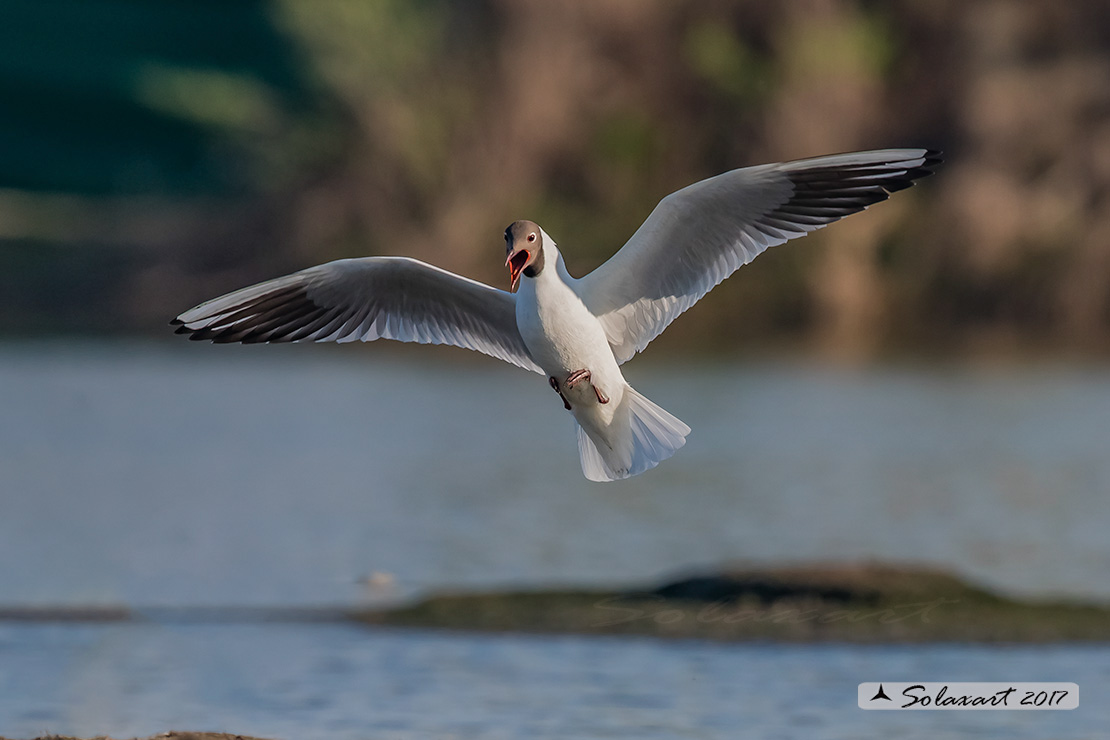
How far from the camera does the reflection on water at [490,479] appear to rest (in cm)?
1181

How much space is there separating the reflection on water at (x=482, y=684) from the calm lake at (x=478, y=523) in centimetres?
2

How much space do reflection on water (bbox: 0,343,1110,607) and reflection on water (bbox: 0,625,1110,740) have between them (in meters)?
1.26

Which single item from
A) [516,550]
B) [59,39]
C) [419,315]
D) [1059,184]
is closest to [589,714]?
[419,315]

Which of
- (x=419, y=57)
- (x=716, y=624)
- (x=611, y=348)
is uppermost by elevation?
(x=419, y=57)

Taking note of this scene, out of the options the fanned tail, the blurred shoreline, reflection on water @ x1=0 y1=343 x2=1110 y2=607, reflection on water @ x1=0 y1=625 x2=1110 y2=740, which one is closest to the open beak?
the fanned tail

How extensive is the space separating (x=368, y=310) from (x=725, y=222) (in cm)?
154

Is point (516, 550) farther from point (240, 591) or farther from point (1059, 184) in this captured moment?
point (1059, 184)

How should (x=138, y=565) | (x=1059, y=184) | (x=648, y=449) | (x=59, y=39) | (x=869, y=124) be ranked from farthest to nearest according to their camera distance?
(x=59, y=39) → (x=869, y=124) → (x=1059, y=184) → (x=138, y=565) → (x=648, y=449)

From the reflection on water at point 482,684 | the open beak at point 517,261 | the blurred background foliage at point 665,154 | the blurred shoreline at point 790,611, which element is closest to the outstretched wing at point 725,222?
the open beak at point 517,261

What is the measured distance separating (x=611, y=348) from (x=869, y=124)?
19223 mm

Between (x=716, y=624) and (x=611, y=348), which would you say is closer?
(x=611, y=348)

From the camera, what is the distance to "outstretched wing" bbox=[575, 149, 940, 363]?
23.9 ft

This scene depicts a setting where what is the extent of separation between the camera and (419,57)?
27.5m

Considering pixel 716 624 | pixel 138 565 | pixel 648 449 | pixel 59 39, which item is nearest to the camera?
pixel 648 449
